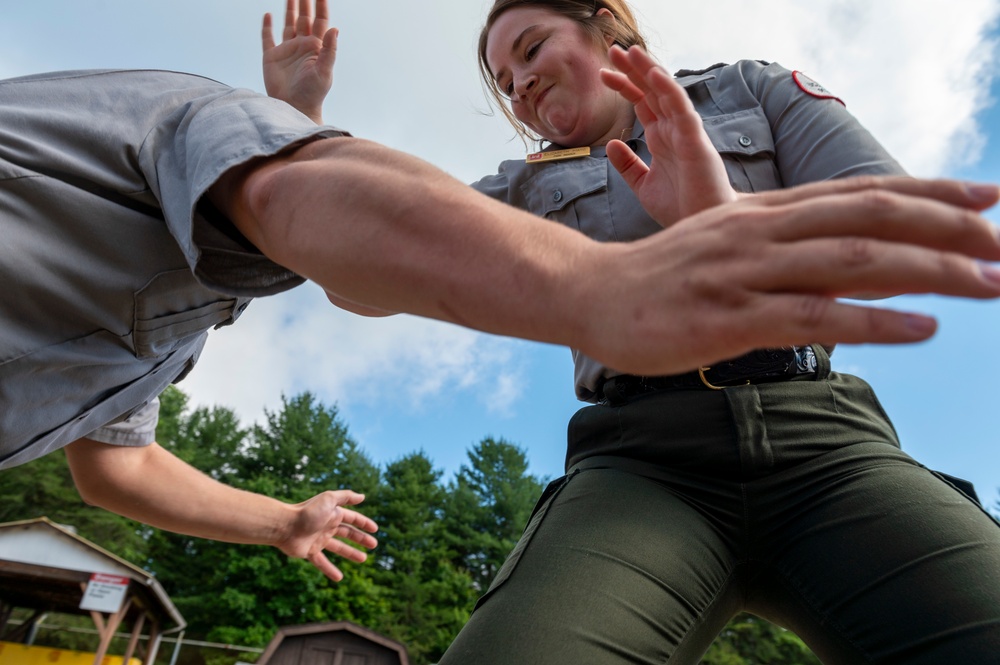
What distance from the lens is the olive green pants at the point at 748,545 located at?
4.50ft

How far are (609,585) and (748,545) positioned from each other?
1.32 feet

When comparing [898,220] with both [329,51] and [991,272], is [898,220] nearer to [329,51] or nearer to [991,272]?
[991,272]

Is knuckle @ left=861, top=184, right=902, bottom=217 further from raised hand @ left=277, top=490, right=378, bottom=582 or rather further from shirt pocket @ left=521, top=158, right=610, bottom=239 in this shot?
raised hand @ left=277, top=490, right=378, bottom=582

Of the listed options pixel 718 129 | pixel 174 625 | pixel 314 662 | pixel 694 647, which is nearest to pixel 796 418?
pixel 694 647

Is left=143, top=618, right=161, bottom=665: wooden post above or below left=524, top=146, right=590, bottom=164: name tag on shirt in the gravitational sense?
below

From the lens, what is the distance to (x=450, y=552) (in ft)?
106

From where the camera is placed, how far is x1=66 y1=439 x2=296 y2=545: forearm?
255 cm

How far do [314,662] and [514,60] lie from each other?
1718cm

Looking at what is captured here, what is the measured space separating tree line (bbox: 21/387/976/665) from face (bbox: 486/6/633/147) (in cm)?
2461

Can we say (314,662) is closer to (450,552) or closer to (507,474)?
(450,552)

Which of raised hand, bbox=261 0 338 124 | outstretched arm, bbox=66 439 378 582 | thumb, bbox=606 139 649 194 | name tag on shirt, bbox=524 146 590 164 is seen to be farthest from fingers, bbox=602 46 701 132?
outstretched arm, bbox=66 439 378 582

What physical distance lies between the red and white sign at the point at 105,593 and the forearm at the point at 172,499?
13588 mm

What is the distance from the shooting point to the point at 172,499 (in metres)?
2.61

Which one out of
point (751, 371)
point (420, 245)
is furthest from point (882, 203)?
point (751, 371)
